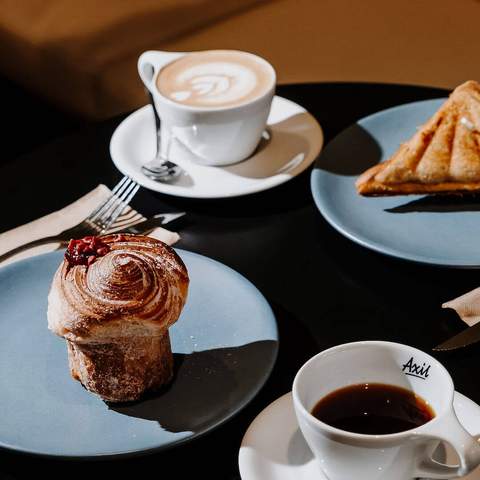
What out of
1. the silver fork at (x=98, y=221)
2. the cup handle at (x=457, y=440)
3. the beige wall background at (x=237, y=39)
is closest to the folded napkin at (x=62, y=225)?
the silver fork at (x=98, y=221)

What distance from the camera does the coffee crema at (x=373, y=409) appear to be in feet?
2.74

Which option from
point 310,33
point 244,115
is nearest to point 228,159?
point 244,115

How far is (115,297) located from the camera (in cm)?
93

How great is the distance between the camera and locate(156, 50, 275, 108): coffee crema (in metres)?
1.50

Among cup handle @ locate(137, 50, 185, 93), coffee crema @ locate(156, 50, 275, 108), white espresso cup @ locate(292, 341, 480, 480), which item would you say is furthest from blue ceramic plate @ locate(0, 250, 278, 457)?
cup handle @ locate(137, 50, 185, 93)

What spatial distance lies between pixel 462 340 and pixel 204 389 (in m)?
0.33

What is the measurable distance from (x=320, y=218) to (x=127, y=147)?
0.40 meters

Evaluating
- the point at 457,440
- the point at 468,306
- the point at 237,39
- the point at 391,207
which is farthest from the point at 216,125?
the point at 237,39

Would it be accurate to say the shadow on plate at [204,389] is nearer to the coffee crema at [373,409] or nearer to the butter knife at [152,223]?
the coffee crema at [373,409]

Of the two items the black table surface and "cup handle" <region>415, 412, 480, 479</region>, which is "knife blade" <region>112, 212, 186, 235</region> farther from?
"cup handle" <region>415, 412, 480, 479</region>

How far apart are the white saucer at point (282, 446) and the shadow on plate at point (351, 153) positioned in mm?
586

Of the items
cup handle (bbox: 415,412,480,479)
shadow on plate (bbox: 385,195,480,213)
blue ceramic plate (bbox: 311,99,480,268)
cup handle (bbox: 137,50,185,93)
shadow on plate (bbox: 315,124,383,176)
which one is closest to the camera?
cup handle (bbox: 415,412,480,479)

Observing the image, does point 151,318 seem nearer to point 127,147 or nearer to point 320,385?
point 320,385

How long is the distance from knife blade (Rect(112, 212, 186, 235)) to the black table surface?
0.02 metres
